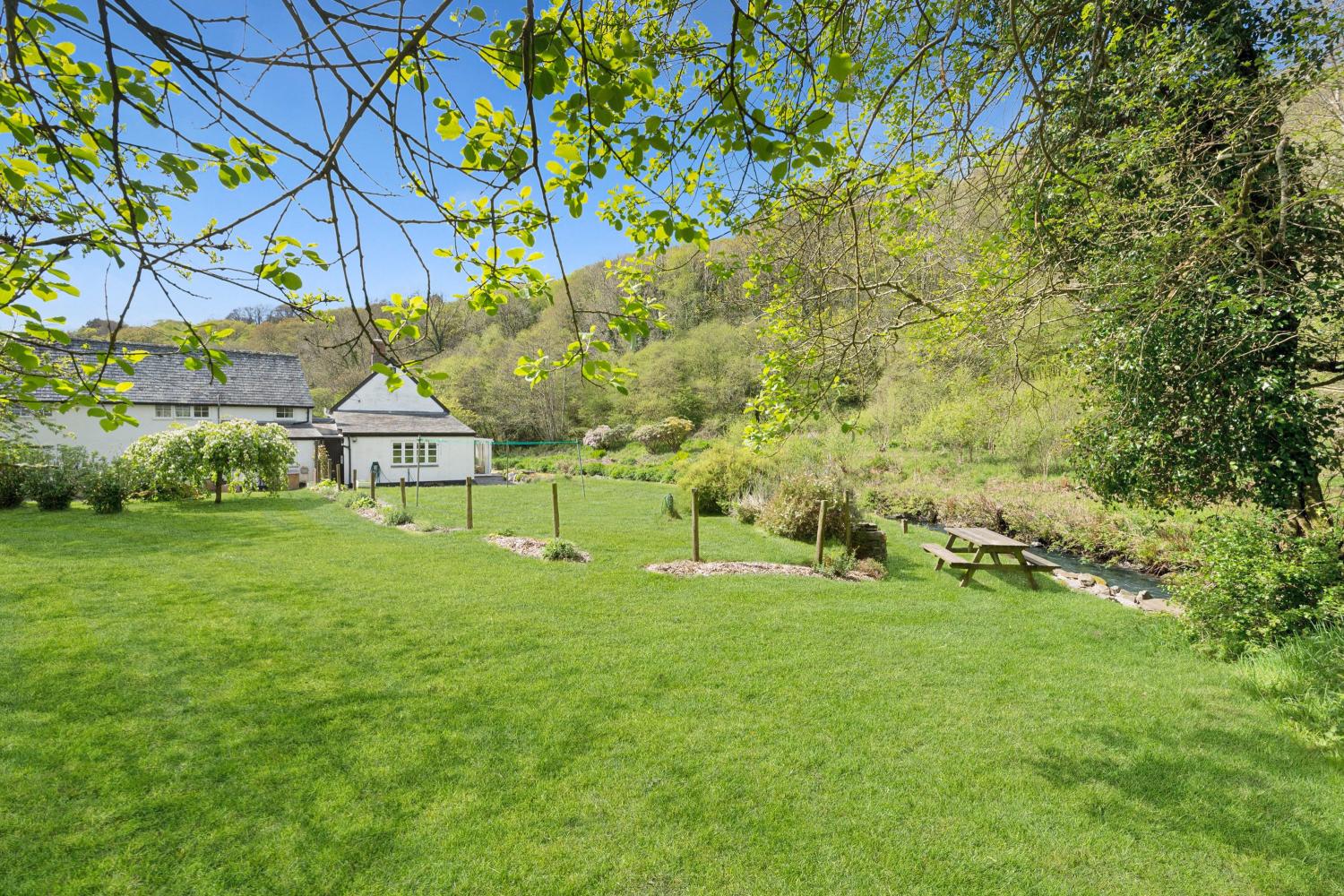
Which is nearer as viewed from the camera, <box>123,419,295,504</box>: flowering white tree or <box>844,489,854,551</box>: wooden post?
<box>844,489,854,551</box>: wooden post

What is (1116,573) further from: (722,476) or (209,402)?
(209,402)

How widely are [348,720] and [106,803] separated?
121cm

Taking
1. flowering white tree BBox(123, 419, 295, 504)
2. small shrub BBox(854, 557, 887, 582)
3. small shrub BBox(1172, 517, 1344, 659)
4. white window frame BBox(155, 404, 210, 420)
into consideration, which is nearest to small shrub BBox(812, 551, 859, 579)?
small shrub BBox(854, 557, 887, 582)

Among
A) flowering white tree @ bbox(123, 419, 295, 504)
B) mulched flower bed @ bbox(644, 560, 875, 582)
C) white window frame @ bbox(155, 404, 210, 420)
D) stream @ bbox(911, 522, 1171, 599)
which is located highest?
white window frame @ bbox(155, 404, 210, 420)

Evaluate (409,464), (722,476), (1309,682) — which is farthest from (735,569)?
(409,464)

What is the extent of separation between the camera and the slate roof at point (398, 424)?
21.9 meters

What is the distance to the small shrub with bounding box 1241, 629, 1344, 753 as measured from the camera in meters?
4.26

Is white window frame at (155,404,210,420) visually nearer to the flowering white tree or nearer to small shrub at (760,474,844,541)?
the flowering white tree

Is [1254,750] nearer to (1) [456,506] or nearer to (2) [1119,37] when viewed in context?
(2) [1119,37]

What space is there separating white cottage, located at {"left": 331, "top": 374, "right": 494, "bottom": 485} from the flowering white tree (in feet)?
18.5

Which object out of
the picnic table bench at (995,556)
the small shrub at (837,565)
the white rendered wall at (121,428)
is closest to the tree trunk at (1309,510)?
the picnic table bench at (995,556)

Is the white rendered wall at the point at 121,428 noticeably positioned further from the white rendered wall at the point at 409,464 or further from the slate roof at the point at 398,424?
the white rendered wall at the point at 409,464

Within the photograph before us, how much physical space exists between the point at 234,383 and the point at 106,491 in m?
13.9

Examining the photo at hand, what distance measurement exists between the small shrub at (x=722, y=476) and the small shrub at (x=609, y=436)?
59.4 feet
